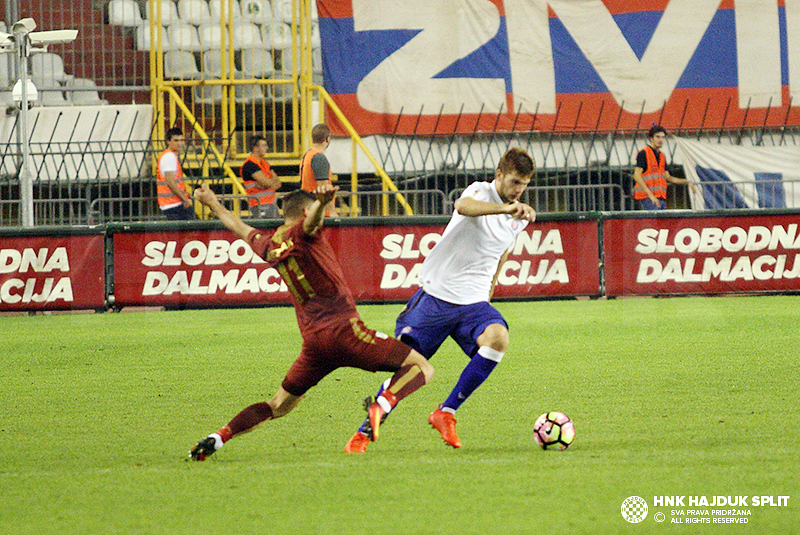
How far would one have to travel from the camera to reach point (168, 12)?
68.7ft

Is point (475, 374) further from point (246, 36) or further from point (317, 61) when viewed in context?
point (246, 36)

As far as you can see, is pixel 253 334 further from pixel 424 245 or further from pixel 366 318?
pixel 424 245

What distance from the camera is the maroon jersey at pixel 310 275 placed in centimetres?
588

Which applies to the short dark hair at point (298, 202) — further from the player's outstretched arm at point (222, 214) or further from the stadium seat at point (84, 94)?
the stadium seat at point (84, 94)

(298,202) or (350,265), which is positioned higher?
(298,202)

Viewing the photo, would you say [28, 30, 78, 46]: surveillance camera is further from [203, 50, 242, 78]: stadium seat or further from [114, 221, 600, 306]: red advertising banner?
[114, 221, 600, 306]: red advertising banner

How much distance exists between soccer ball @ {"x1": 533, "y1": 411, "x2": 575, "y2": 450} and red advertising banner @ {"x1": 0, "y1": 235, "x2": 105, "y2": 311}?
954 cm

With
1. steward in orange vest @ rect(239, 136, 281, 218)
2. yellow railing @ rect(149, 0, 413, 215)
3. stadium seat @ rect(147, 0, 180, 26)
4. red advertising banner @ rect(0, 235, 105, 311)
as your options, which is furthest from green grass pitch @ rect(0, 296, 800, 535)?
stadium seat @ rect(147, 0, 180, 26)

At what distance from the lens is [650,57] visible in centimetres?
2028

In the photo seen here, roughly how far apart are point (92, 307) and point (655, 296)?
7373 mm

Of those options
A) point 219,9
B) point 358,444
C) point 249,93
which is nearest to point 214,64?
point 249,93

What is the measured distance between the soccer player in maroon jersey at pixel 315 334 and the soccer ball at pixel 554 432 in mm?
692

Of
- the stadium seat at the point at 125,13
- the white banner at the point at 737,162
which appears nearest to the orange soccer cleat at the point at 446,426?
the white banner at the point at 737,162

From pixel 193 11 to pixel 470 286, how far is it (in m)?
15.5
